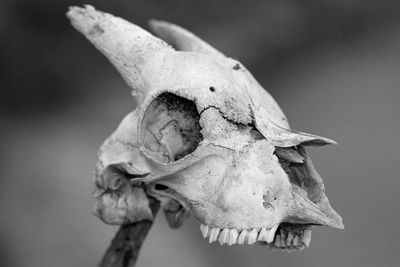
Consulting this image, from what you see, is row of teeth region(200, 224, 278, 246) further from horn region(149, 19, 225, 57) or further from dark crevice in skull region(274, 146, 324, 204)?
horn region(149, 19, 225, 57)

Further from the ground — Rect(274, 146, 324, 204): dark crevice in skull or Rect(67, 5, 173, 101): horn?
Rect(67, 5, 173, 101): horn

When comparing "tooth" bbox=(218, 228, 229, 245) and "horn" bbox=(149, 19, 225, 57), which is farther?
"horn" bbox=(149, 19, 225, 57)

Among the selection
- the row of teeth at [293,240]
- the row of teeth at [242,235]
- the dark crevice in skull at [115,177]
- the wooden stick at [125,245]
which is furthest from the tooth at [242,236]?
the wooden stick at [125,245]

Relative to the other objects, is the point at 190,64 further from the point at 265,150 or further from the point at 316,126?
the point at 316,126

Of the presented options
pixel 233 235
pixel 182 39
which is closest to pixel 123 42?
pixel 182 39

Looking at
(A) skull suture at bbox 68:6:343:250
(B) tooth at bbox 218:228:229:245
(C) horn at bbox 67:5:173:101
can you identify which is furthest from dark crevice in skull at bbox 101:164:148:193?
(B) tooth at bbox 218:228:229:245

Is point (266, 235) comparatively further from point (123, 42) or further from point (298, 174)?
point (123, 42)
